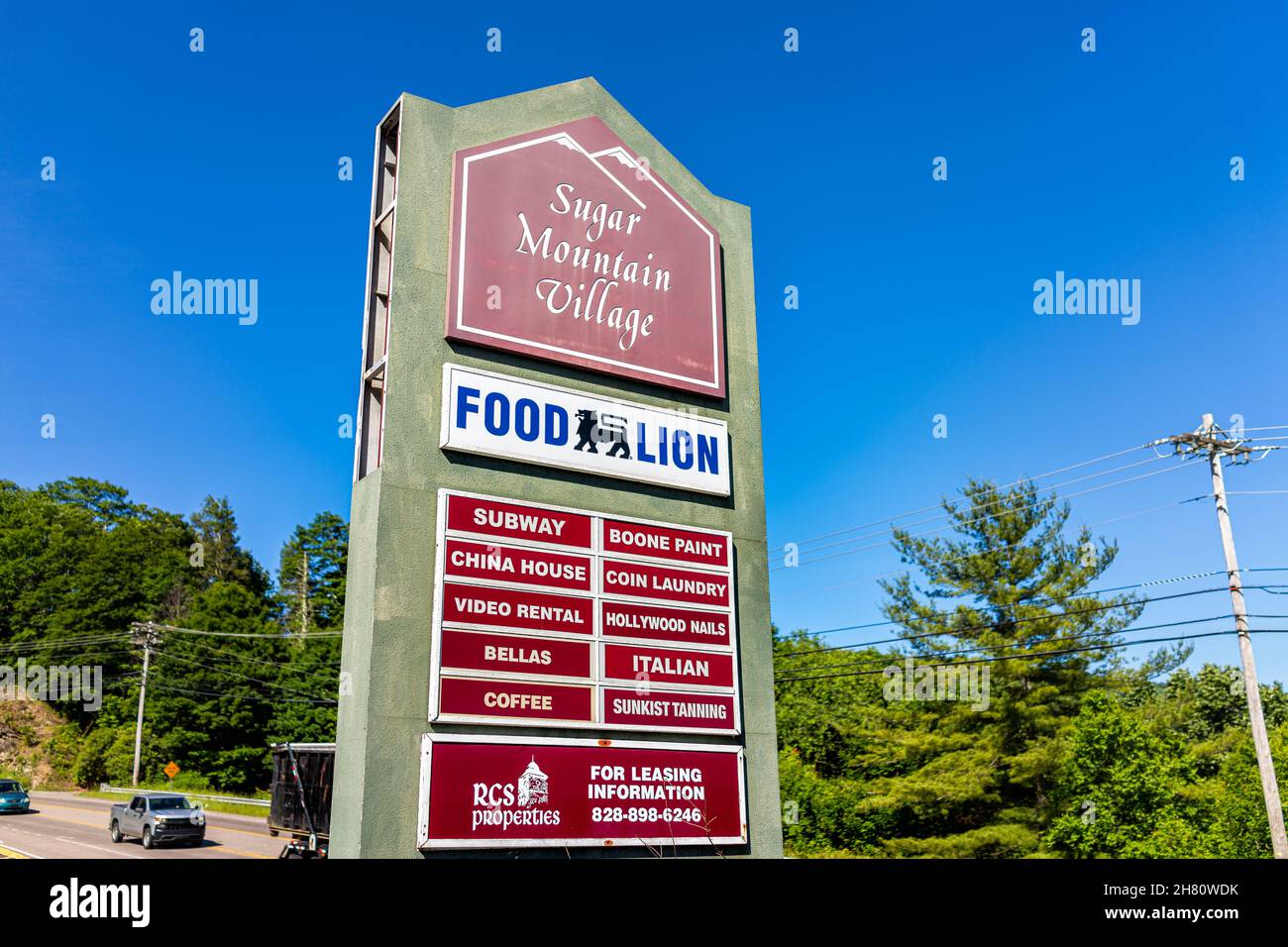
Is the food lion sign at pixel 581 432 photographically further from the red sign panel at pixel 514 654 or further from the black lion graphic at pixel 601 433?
the red sign panel at pixel 514 654

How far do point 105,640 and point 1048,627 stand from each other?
231 feet

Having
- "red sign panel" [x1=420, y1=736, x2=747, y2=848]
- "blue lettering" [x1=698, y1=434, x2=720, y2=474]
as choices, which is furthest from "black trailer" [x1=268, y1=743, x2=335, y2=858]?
"blue lettering" [x1=698, y1=434, x2=720, y2=474]

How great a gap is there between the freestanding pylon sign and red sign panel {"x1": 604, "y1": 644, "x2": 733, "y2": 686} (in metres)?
0.03

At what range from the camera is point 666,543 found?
426 inches

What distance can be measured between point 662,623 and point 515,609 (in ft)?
5.99

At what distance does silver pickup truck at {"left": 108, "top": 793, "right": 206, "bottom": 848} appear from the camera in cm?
3003

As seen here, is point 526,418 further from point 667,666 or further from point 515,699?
point 667,666

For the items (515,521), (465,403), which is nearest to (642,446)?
(515,521)

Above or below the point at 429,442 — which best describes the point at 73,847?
below

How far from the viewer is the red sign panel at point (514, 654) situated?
9055 mm
